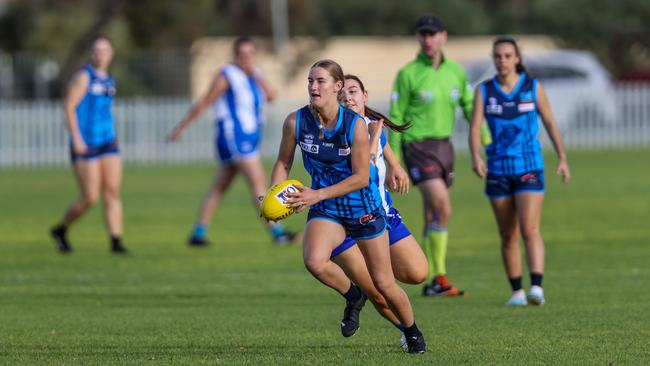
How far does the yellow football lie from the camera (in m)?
8.21

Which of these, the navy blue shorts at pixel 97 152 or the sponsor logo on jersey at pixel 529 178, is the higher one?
the navy blue shorts at pixel 97 152

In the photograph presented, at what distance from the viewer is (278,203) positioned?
822 centimetres

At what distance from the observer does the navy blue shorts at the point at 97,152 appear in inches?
619

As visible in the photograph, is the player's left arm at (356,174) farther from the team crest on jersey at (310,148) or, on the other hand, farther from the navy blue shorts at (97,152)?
the navy blue shorts at (97,152)

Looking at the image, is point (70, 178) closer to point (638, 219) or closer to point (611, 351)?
point (638, 219)

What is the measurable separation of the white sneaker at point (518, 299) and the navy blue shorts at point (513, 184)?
2.57 ft

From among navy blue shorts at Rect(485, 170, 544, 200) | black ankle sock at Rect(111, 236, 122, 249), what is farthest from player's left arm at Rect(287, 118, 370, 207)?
black ankle sock at Rect(111, 236, 122, 249)

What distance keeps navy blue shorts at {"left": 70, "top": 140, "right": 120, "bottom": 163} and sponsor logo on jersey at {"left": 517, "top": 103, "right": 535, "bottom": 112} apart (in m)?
5.91

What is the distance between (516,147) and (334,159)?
3.18m

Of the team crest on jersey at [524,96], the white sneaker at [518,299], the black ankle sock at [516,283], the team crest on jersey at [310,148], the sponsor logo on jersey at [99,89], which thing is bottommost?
the white sneaker at [518,299]

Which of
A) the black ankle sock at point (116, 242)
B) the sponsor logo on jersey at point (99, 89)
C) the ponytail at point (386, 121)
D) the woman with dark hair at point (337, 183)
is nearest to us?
the woman with dark hair at point (337, 183)

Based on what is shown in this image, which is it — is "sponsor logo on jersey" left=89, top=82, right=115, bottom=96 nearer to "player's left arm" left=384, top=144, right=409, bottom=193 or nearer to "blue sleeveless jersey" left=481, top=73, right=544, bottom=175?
"blue sleeveless jersey" left=481, top=73, right=544, bottom=175

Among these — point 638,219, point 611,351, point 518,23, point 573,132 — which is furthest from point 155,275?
point 518,23

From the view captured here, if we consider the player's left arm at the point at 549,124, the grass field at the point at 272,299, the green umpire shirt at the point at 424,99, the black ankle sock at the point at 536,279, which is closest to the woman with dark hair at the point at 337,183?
the grass field at the point at 272,299
